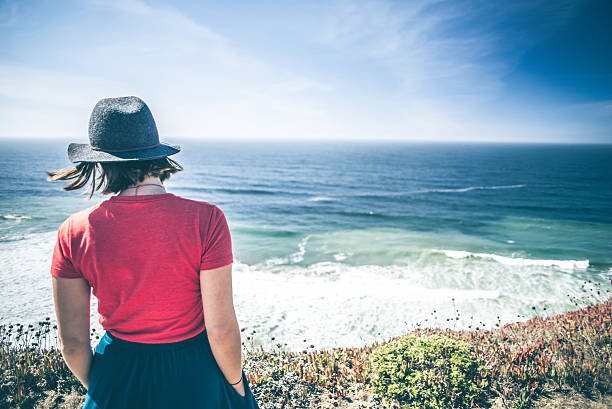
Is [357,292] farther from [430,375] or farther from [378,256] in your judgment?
[430,375]

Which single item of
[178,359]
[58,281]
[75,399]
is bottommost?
[75,399]

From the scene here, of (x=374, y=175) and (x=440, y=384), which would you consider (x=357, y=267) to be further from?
(x=374, y=175)

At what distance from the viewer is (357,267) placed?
16.8 meters

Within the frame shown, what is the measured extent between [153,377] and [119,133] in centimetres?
140

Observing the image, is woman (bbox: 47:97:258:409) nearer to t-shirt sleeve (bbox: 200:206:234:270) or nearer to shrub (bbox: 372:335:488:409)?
t-shirt sleeve (bbox: 200:206:234:270)

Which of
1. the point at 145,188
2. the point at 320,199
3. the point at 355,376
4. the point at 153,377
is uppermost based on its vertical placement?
the point at 145,188

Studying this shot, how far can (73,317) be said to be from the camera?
1.61 meters

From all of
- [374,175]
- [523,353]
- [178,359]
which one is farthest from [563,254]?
[374,175]

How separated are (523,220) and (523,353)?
30027mm

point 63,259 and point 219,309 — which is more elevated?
point 63,259

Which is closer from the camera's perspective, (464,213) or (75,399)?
(75,399)

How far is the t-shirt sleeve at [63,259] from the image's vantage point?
1.51 meters

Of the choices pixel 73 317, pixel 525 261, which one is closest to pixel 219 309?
pixel 73 317

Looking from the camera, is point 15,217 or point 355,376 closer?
point 355,376
